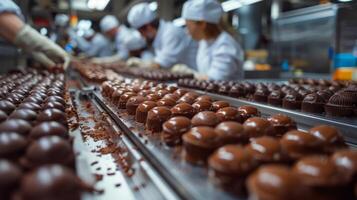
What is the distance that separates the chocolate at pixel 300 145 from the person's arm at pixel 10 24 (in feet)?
9.94

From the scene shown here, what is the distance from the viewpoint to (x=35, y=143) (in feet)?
2.47

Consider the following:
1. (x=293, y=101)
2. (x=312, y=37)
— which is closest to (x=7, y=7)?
(x=293, y=101)

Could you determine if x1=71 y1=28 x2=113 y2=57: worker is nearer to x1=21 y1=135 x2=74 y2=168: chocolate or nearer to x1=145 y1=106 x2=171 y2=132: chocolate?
x1=145 y1=106 x2=171 y2=132: chocolate

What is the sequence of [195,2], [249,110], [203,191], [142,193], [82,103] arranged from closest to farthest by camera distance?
[203,191]
[142,193]
[249,110]
[82,103]
[195,2]

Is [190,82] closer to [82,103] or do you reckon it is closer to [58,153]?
[82,103]

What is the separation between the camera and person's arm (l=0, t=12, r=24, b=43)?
9.75ft

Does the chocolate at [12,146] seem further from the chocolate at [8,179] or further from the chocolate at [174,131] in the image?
→ the chocolate at [174,131]

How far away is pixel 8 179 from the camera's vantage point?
63cm

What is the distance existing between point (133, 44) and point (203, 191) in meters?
6.80

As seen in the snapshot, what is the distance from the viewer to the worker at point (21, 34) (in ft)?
9.75

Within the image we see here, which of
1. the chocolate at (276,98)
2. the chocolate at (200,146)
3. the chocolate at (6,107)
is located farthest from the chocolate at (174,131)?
the chocolate at (276,98)

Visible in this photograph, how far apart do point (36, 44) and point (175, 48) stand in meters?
2.47

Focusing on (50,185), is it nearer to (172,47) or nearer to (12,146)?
(12,146)

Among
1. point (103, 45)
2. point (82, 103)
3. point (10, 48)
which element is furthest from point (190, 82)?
point (103, 45)
